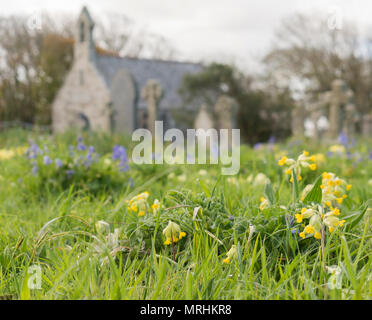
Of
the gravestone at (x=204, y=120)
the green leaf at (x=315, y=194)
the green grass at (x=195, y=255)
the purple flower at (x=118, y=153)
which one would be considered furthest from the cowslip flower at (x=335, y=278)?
the gravestone at (x=204, y=120)

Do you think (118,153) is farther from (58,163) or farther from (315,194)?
(315,194)

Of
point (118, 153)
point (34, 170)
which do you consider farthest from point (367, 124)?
point (34, 170)

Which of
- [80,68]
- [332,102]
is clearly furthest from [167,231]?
[80,68]

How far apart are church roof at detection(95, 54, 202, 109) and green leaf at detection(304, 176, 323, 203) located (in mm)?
22467

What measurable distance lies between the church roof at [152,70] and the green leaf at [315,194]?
22467mm

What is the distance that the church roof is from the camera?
971 inches

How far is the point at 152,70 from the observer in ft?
84.7

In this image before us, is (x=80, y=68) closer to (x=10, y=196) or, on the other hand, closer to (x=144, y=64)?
(x=144, y=64)

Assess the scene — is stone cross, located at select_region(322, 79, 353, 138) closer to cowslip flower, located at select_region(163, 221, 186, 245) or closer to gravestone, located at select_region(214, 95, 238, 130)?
gravestone, located at select_region(214, 95, 238, 130)

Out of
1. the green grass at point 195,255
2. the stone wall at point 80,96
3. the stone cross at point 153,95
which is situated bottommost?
the green grass at point 195,255

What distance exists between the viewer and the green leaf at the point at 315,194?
1.84 meters

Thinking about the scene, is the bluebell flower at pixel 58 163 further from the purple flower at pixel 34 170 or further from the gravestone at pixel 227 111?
the gravestone at pixel 227 111
